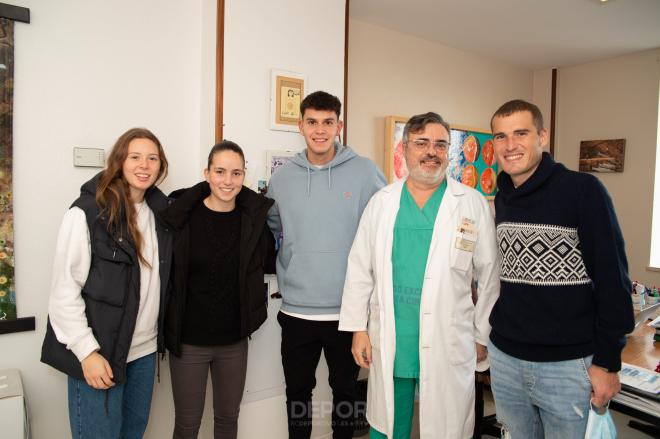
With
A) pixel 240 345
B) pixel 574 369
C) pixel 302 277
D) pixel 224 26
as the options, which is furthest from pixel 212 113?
pixel 574 369

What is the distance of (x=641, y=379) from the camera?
63.9 inches

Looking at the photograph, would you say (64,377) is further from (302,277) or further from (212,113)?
(212,113)

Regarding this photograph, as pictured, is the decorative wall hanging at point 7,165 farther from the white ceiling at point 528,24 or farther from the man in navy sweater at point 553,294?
the white ceiling at point 528,24

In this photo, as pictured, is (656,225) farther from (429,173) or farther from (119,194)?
(119,194)

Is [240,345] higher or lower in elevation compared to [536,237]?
lower

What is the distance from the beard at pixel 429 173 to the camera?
5.64ft

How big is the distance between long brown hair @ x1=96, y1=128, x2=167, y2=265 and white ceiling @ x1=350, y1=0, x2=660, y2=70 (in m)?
2.16

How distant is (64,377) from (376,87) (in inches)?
115

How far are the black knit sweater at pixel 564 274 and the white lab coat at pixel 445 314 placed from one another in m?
0.19

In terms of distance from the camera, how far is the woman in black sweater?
5.82 ft

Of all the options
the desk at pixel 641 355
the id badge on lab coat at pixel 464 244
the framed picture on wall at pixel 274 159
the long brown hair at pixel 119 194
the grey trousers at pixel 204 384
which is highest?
the framed picture on wall at pixel 274 159

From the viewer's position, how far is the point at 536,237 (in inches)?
55.2

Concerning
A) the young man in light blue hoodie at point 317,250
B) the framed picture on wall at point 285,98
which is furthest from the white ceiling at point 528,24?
the young man in light blue hoodie at point 317,250

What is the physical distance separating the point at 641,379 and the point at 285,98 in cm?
210
